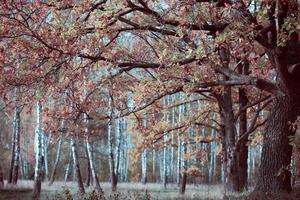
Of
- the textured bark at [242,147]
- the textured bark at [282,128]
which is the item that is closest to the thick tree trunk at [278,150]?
the textured bark at [282,128]

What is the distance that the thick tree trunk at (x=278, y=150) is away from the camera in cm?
1306

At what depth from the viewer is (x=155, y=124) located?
21453 mm

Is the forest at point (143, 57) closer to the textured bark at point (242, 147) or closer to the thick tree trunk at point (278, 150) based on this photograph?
the thick tree trunk at point (278, 150)

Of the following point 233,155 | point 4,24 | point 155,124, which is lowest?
→ point 233,155

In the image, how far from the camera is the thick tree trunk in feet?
42.9

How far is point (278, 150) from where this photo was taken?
13070 mm

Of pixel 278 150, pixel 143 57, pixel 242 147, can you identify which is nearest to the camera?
pixel 278 150

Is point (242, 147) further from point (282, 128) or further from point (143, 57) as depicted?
point (282, 128)

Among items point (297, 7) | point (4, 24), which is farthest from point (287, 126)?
point (4, 24)

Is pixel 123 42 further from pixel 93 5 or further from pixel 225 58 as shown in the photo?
pixel 93 5

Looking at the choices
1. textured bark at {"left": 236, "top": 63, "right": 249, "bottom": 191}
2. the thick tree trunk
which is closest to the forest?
the thick tree trunk

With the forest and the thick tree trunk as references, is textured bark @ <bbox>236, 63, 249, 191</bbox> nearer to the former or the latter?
the forest

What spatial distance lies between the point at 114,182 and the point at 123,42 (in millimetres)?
10073

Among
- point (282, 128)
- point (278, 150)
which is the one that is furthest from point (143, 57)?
point (278, 150)
